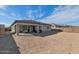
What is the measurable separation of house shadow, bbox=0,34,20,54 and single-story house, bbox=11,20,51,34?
0.14 m

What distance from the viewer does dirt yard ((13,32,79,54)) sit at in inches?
154

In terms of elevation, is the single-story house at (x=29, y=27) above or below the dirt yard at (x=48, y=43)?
above

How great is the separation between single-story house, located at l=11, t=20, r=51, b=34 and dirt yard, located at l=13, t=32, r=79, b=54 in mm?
83

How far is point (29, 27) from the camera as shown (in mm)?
3926

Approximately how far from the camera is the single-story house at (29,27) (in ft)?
12.8

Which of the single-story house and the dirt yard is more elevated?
the single-story house

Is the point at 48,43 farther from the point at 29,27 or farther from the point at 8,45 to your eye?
the point at 8,45

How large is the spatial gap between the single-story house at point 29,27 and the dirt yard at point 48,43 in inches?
3.3

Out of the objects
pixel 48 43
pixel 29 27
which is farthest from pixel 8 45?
pixel 48 43

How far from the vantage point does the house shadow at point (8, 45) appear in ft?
12.8

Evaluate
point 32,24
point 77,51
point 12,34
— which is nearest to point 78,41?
point 77,51

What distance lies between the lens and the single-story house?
390cm

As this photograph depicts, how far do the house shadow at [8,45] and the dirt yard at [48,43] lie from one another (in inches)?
2.2

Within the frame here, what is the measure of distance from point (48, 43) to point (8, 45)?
1.82ft
